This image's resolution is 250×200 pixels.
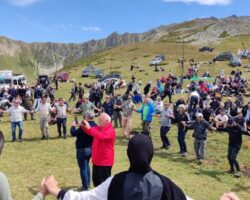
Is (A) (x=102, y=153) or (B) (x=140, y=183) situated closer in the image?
(B) (x=140, y=183)

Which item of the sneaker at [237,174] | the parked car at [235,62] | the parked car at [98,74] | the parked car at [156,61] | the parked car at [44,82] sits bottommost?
the sneaker at [237,174]

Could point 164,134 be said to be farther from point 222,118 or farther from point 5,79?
point 5,79

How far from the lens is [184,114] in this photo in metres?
17.6

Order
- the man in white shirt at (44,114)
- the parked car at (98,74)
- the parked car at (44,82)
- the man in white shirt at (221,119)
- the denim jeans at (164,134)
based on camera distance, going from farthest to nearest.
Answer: the parked car at (98,74), the parked car at (44,82), the man in white shirt at (221,119), the man in white shirt at (44,114), the denim jeans at (164,134)

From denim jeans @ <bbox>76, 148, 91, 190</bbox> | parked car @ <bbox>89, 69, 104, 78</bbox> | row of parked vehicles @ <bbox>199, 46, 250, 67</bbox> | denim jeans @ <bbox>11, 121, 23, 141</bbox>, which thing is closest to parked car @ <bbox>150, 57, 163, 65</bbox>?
row of parked vehicles @ <bbox>199, 46, 250, 67</bbox>

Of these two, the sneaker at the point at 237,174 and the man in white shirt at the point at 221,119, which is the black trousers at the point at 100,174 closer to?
the sneaker at the point at 237,174

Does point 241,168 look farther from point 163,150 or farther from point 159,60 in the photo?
point 159,60

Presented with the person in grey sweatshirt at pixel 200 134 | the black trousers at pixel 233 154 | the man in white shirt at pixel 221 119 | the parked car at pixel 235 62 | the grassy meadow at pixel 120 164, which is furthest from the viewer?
the parked car at pixel 235 62

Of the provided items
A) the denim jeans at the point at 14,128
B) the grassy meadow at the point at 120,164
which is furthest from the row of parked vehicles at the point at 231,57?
the denim jeans at the point at 14,128

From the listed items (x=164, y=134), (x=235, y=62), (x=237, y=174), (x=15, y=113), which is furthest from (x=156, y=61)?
(x=237, y=174)

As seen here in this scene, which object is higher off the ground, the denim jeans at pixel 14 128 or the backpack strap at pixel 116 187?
the backpack strap at pixel 116 187

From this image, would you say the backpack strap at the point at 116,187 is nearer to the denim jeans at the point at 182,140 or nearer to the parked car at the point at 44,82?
the denim jeans at the point at 182,140

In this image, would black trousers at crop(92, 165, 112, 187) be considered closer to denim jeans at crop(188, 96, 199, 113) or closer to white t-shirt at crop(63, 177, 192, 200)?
white t-shirt at crop(63, 177, 192, 200)

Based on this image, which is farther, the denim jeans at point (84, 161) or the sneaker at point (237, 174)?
the sneaker at point (237, 174)
